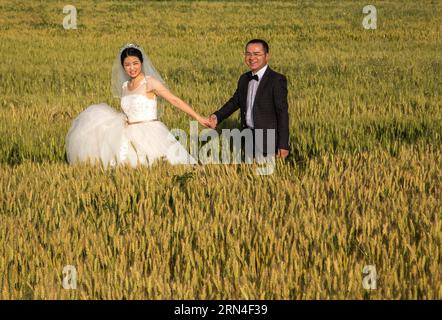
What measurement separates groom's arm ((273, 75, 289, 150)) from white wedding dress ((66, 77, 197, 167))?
2.81 feet

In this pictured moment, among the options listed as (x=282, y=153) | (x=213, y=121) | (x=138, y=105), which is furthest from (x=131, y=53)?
(x=282, y=153)

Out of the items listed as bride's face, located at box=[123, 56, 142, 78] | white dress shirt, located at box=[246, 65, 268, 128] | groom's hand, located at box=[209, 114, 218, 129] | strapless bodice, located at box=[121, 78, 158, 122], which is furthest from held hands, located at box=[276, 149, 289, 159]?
bride's face, located at box=[123, 56, 142, 78]

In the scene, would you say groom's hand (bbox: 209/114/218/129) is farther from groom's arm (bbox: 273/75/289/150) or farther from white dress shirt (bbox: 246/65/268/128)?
groom's arm (bbox: 273/75/289/150)

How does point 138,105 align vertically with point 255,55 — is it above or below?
below

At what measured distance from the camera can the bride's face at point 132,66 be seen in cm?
704

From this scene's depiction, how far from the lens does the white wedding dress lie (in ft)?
23.1

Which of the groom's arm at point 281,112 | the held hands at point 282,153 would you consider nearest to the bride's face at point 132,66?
the groom's arm at point 281,112

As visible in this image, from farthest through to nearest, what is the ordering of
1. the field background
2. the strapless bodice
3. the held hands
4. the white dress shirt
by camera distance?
the strapless bodice → the white dress shirt → the held hands → the field background

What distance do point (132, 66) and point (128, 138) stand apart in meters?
0.65

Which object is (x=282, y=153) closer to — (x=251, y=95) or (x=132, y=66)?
(x=251, y=95)

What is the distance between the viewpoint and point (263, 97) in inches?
270

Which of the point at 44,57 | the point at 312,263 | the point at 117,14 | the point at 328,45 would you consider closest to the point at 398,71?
the point at 328,45

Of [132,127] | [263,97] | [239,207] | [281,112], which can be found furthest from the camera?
[132,127]

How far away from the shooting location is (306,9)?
3169 cm
